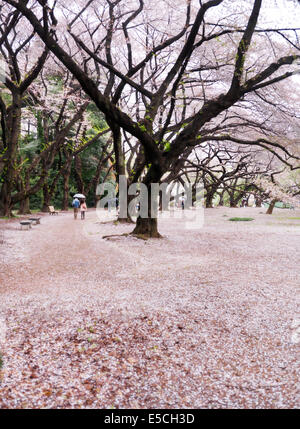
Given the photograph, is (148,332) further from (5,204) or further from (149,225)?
(5,204)

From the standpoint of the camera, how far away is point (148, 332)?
3686 millimetres

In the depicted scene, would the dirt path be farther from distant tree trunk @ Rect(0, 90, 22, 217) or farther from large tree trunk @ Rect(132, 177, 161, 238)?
distant tree trunk @ Rect(0, 90, 22, 217)

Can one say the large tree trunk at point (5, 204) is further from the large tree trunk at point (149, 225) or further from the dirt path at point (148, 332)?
the dirt path at point (148, 332)

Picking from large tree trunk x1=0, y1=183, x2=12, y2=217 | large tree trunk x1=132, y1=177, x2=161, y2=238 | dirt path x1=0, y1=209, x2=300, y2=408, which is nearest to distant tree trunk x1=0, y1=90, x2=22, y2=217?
large tree trunk x1=0, y1=183, x2=12, y2=217

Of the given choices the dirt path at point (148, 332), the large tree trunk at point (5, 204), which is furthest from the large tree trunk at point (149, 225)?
the large tree trunk at point (5, 204)

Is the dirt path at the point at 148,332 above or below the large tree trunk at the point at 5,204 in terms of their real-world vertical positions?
below

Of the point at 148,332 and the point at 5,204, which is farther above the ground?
the point at 5,204

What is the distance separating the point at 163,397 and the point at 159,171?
281 inches

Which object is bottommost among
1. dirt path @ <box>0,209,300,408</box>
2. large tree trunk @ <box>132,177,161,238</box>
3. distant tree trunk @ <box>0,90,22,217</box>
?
dirt path @ <box>0,209,300,408</box>

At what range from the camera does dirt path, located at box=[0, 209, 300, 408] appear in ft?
8.75

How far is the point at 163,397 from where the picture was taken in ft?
8.63

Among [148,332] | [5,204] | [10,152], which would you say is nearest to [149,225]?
[148,332]

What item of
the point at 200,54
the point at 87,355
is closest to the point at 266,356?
the point at 87,355

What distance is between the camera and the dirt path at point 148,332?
2668 mm
